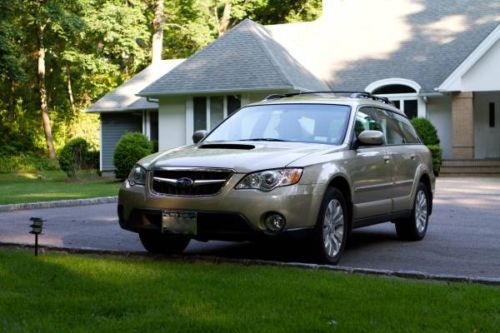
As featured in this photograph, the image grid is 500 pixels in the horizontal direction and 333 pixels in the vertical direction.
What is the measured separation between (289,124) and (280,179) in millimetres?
1615

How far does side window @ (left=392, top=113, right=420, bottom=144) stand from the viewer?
10.8 m

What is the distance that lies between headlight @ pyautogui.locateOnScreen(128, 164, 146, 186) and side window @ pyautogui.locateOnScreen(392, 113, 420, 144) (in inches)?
153

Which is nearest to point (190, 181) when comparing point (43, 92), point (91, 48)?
point (91, 48)

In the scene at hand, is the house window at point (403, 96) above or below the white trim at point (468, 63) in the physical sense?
below

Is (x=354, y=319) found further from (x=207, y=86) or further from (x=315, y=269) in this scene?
(x=207, y=86)

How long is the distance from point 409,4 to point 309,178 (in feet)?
94.2

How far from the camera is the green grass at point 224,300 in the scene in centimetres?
536

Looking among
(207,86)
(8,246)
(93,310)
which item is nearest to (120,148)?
(207,86)

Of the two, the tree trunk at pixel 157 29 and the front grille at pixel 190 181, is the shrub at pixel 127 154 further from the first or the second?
the front grille at pixel 190 181

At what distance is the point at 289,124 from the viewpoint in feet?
30.4

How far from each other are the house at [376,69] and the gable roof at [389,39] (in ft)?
0.14

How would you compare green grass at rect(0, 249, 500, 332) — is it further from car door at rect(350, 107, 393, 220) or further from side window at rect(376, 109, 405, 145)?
side window at rect(376, 109, 405, 145)

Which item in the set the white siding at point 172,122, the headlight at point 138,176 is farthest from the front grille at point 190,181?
the white siding at point 172,122

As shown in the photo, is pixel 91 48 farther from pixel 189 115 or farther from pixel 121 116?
pixel 189 115
